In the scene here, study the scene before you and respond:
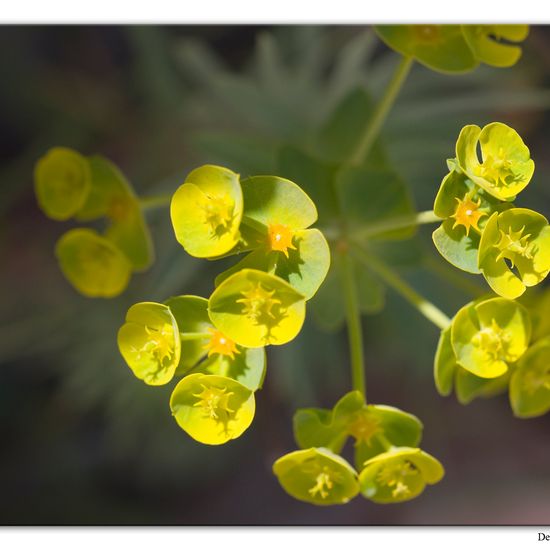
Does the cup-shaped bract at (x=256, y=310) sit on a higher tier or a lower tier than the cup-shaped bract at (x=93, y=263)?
lower

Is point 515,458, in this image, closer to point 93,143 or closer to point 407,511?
point 407,511

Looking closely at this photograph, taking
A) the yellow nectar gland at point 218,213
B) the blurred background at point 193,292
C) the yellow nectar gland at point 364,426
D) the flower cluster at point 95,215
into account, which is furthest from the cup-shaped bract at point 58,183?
the yellow nectar gland at point 364,426

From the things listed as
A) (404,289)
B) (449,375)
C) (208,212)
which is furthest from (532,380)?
(208,212)

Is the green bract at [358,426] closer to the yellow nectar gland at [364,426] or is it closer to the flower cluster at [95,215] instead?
the yellow nectar gland at [364,426]

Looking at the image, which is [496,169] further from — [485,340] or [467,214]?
[485,340]

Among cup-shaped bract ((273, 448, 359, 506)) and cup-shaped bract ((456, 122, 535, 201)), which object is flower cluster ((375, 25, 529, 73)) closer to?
cup-shaped bract ((456, 122, 535, 201))
